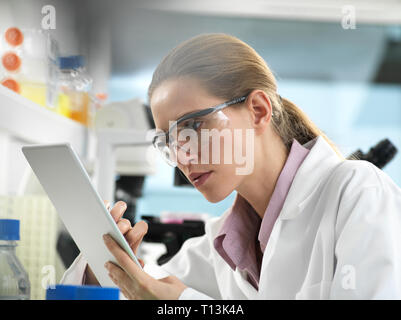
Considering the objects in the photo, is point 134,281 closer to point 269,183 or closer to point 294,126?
point 269,183

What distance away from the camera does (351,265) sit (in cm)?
68

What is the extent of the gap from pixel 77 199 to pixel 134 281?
158 millimetres

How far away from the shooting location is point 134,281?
70 cm

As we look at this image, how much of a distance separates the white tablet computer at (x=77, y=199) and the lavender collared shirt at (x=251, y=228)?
0.34 meters

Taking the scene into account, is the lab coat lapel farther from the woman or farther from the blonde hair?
the blonde hair

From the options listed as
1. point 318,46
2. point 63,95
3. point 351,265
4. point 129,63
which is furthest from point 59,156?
point 318,46

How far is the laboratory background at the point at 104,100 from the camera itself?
39.4 inches

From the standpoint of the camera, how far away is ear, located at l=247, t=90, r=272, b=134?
0.85m

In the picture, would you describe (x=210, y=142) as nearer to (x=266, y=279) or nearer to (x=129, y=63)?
(x=266, y=279)

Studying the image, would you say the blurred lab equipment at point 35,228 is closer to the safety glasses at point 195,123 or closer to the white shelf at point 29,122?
the white shelf at point 29,122


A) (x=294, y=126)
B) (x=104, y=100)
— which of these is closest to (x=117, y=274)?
(x=294, y=126)

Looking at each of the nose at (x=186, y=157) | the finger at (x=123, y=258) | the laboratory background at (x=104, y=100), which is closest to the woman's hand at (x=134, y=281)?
the finger at (x=123, y=258)

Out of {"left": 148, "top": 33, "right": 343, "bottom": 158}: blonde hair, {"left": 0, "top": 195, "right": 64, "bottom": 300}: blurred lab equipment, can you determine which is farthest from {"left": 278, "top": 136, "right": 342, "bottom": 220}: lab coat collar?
{"left": 0, "top": 195, "right": 64, "bottom": 300}: blurred lab equipment

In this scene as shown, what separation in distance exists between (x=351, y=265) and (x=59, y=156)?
0.45 m
